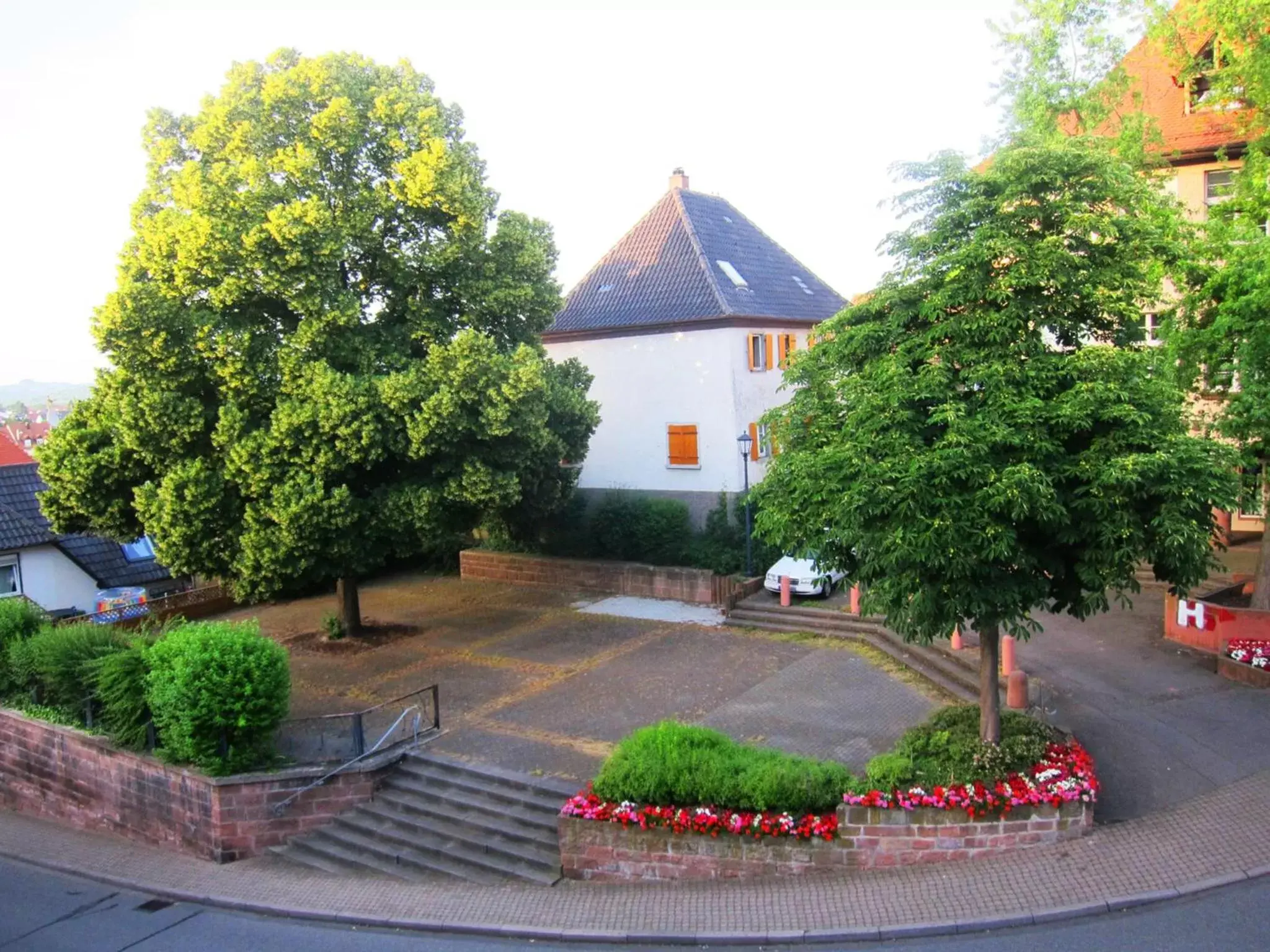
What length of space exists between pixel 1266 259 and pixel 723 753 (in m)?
11.1

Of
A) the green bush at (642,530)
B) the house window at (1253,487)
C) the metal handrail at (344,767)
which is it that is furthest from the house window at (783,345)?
the metal handrail at (344,767)

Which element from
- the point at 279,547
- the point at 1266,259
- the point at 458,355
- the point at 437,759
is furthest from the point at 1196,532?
the point at 279,547

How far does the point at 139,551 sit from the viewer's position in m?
25.9

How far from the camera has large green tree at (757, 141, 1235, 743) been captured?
8.98 metres

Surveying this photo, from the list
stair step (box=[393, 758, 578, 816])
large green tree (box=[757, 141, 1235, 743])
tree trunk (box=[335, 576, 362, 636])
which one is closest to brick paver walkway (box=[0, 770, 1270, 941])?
stair step (box=[393, 758, 578, 816])

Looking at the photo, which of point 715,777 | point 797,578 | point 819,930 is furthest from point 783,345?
point 819,930

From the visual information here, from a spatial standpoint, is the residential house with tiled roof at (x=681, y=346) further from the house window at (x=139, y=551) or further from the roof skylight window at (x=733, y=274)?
the house window at (x=139, y=551)

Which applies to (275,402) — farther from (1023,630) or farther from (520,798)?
(1023,630)

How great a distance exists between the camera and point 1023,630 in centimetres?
974

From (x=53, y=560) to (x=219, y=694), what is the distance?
14.6m

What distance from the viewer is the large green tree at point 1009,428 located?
8.98 meters

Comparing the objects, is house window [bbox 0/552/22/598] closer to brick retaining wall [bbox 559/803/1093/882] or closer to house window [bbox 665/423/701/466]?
house window [bbox 665/423/701/466]

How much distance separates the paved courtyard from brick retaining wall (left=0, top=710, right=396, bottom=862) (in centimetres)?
179

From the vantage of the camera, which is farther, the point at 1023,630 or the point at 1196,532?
the point at 1023,630
